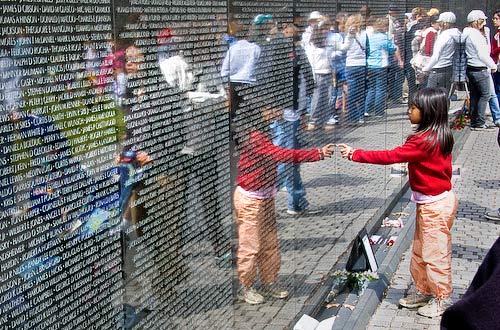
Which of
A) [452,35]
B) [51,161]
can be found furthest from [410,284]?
[452,35]

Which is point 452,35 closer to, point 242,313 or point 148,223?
point 242,313

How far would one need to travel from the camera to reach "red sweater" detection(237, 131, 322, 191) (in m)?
4.33

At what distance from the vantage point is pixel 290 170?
5.25 meters

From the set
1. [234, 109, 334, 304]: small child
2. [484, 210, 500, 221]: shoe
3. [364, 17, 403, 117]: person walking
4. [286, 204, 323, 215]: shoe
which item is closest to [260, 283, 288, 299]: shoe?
[234, 109, 334, 304]: small child

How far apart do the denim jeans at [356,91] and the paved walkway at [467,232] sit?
147 centimetres

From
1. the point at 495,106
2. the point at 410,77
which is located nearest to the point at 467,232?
the point at 410,77

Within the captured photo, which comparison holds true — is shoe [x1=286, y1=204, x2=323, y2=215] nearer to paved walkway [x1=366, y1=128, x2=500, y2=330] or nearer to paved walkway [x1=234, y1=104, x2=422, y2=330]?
paved walkway [x1=234, y1=104, x2=422, y2=330]

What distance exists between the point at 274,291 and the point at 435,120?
1.89m

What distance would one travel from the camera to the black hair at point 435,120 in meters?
5.69

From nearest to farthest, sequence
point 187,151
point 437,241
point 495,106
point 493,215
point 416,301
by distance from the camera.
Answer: point 187,151
point 437,241
point 416,301
point 493,215
point 495,106

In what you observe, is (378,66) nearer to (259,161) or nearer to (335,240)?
(335,240)

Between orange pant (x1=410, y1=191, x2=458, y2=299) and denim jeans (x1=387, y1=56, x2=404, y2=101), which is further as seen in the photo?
denim jeans (x1=387, y1=56, x2=404, y2=101)

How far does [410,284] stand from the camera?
667cm

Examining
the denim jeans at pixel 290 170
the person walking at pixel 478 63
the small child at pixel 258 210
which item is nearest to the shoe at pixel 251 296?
the small child at pixel 258 210
